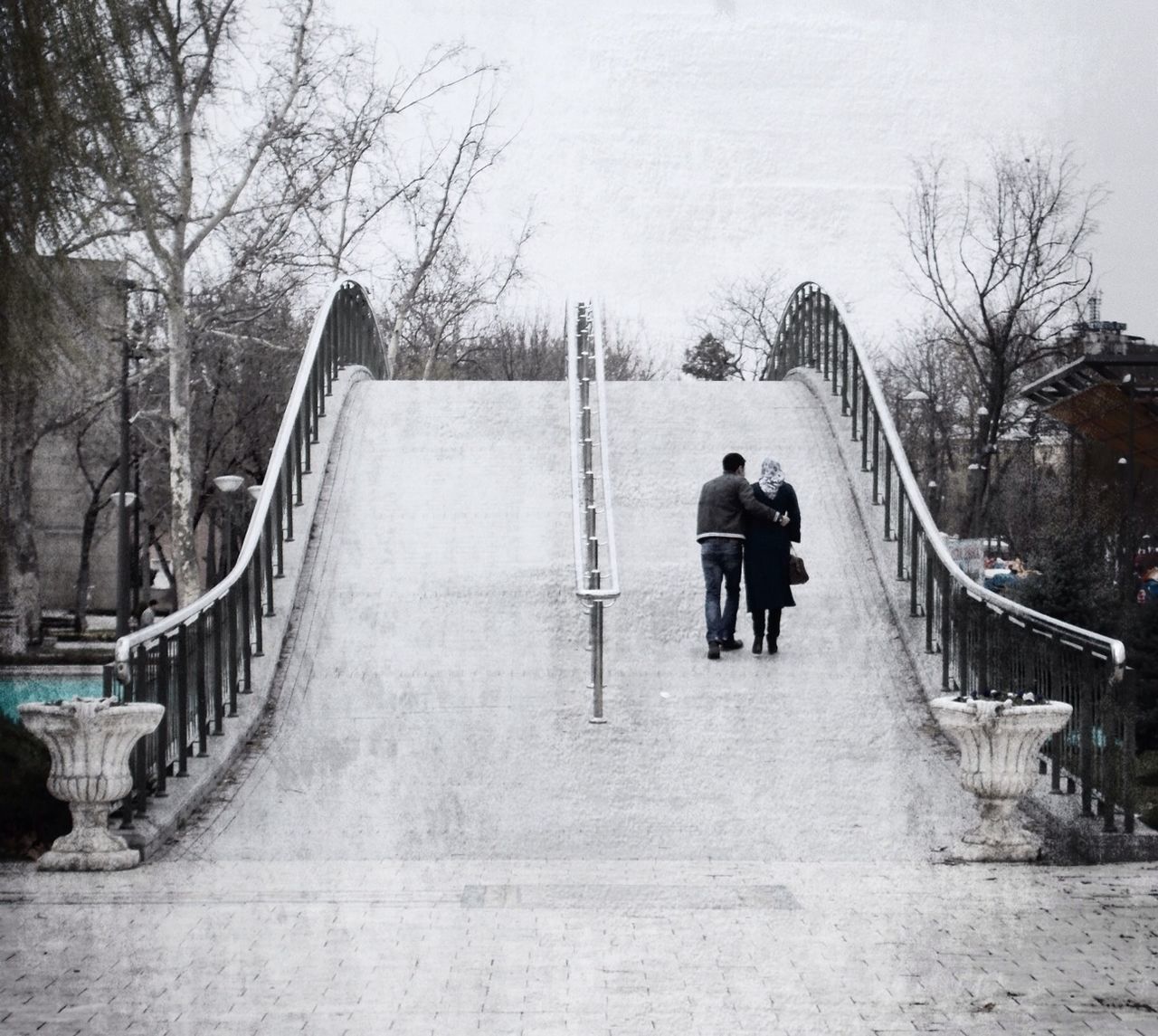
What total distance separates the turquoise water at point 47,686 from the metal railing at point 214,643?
770 centimetres

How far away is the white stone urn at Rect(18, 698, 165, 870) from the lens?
7.60 m

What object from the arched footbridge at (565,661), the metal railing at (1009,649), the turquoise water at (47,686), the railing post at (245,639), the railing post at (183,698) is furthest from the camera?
the turquoise water at (47,686)

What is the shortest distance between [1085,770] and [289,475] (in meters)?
7.38

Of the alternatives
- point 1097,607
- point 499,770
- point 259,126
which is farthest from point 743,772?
point 259,126

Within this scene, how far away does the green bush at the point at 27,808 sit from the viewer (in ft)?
26.7

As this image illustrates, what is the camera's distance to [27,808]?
26.9 feet

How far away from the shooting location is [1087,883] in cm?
732

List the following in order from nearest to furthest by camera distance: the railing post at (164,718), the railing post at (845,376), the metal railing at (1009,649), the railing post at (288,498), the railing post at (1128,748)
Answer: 1. the railing post at (1128,748)
2. the metal railing at (1009,649)
3. the railing post at (164,718)
4. the railing post at (288,498)
5. the railing post at (845,376)

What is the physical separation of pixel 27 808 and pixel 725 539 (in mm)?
5187

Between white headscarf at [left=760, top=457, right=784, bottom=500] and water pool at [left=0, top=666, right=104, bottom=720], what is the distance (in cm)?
1224

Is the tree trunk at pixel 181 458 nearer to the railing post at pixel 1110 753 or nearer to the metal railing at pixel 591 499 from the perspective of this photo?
the metal railing at pixel 591 499

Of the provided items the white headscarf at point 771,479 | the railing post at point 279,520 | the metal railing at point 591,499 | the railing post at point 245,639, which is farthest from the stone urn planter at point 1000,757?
the railing post at point 279,520

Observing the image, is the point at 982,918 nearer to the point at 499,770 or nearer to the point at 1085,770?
the point at 1085,770

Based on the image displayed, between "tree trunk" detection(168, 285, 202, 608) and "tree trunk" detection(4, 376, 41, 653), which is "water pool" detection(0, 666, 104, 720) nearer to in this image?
"tree trunk" detection(168, 285, 202, 608)
